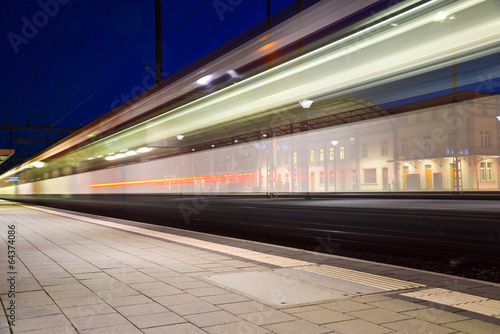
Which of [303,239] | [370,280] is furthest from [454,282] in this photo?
[303,239]

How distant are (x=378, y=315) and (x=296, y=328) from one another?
0.66m

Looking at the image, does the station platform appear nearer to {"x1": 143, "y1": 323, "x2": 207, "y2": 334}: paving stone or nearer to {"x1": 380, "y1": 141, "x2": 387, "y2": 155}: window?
{"x1": 143, "y1": 323, "x2": 207, "y2": 334}: paving stone

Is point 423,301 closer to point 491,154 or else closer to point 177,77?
point 491,154

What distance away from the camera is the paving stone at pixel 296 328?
261 cm

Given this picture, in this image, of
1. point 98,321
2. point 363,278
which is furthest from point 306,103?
point 98,321

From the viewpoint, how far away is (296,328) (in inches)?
105

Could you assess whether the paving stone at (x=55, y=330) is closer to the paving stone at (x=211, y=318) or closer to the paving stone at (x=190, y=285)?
the paving stone at (x=211, y=318)

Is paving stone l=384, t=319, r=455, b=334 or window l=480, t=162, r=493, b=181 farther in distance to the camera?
window l=480, t=162, r=493, b=181

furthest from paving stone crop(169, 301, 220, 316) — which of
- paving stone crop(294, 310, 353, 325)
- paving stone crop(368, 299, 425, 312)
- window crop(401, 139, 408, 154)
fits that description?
window crop(401, 139, 408, 154)

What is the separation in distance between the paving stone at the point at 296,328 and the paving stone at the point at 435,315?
0.73m

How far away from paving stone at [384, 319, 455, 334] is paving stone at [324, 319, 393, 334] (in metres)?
0.08

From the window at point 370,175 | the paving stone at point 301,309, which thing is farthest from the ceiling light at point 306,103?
the paving stone at point 301,309

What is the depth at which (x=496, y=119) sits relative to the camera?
15.5ft

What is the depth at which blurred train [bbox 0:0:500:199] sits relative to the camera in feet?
12.6
